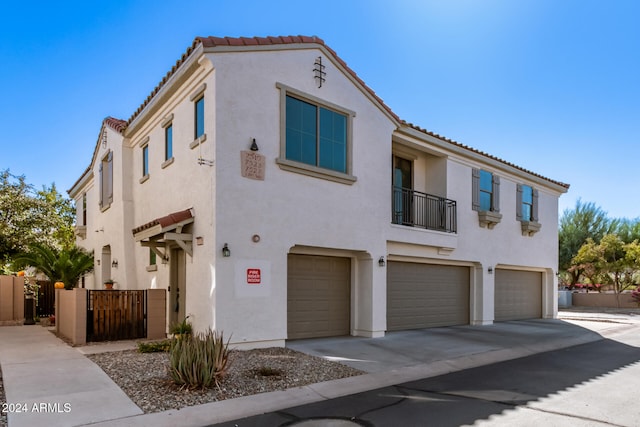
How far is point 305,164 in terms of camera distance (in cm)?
1105

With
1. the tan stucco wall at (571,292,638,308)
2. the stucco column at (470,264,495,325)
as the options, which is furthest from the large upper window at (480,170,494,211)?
the tan stucco wall at (571,292,638,308)

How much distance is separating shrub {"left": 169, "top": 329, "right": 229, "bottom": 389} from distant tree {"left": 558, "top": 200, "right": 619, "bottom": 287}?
32822 mm

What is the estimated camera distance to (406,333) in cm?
1347

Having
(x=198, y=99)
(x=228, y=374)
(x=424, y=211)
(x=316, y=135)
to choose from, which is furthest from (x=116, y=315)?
(x=424, y=211)

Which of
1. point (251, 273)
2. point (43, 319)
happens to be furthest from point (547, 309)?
point (43, 319)

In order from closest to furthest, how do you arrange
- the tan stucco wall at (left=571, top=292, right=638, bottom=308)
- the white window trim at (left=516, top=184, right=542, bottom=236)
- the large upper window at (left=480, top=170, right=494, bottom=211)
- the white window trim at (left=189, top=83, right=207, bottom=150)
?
the white window trim at (left=189, top=83, right=207, bottom=150), the large upper window at (left=480, top=170, right=494, bottom=211), the white window trim at (left=516, top=184, right=542, bottom=236), the tan stucco wall at (left=571, top=292, right=638, bottom=308)

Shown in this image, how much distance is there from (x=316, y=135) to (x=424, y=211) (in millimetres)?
5359

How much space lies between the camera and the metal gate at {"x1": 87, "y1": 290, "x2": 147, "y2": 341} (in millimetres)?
10906

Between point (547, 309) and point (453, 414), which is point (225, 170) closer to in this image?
point (453, 414)

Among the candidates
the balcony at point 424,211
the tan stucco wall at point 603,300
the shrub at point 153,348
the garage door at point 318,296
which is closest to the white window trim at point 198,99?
the garage door at point 318,296

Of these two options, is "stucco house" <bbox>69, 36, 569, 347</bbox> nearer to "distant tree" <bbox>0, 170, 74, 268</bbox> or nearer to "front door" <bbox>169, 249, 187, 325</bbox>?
"front door" <bbox>169, 249, 187, 325</bbox>

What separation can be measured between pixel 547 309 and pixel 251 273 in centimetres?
1551

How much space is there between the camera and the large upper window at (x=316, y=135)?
36.3ft

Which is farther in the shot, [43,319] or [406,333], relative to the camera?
[43,319]
